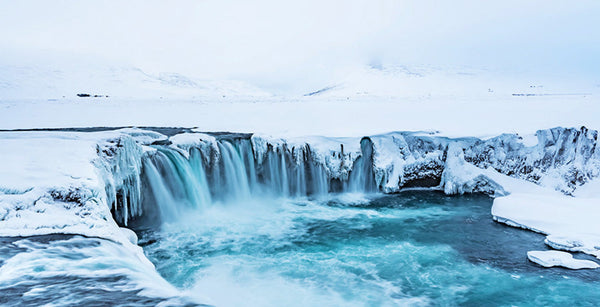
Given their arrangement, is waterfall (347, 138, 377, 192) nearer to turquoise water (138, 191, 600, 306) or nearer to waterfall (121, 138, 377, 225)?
waterfall (121, 138, 377, 225)

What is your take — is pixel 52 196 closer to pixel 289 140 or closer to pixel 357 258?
pixel 357 258

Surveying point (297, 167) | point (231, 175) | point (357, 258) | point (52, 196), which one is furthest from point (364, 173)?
point (52, 196)

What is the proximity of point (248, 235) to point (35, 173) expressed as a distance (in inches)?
202

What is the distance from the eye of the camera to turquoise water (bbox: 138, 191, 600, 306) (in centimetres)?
688

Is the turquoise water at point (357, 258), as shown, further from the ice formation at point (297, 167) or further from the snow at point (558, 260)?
the ice formation at point (297, 167)

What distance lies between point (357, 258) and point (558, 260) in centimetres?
421

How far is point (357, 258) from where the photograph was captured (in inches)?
343

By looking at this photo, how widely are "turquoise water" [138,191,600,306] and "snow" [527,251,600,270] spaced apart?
0.20m

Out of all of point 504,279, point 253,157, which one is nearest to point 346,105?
point 253,157

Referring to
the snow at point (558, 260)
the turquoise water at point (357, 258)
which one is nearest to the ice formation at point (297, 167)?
the snow at point (558, 260)

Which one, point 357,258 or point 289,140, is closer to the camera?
point 357,258

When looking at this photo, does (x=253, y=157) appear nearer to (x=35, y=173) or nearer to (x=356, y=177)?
(x=356, y=177)

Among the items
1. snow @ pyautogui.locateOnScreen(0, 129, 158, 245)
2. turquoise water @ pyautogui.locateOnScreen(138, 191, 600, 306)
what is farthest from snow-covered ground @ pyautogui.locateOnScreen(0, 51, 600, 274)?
turquoise water @ pyautogui.locateOnScreen(138, 191, 600, 306)

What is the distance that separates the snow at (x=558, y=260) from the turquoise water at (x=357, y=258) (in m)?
0.20
